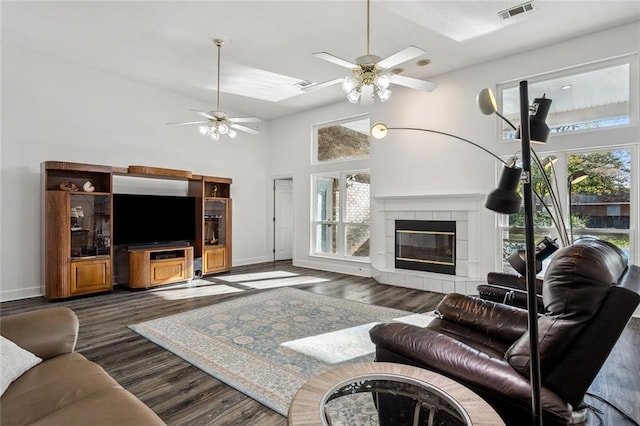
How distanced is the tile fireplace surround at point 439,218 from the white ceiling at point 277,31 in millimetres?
2112

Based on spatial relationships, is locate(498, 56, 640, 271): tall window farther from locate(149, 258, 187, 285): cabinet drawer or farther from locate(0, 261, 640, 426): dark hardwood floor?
locate(149, 258, 187, 285): cabinet drawer

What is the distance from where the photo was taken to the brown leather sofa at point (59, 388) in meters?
1.19

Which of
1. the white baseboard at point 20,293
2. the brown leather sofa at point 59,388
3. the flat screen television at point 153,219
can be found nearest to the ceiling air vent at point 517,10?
the brown leather sofa at point 59,388

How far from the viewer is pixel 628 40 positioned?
Answer: 3.91 m

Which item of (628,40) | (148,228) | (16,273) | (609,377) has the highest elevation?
(628,40)

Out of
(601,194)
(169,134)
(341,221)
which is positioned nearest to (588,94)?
(601,194)

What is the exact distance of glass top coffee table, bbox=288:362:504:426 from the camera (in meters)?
1.11

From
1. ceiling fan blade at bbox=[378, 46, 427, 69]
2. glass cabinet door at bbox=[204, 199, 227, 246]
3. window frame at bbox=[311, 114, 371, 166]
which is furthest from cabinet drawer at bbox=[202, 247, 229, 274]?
ceiling fan blade at bbox=[378, 46, 427, 69]

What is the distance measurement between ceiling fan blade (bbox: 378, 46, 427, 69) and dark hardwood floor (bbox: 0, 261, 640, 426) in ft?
9.37

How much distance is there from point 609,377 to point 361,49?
14.4ft

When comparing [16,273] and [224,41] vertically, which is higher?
[224,41]

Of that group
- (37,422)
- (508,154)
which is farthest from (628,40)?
(37,422)

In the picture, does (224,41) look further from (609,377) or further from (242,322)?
(609,377)

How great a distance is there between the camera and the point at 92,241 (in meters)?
5.04
